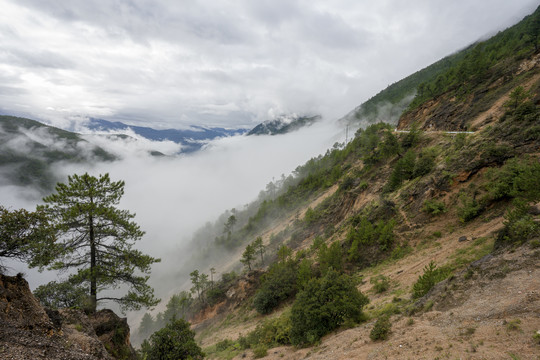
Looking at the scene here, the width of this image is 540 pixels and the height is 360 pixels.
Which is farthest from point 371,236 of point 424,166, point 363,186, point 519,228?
point 519,228

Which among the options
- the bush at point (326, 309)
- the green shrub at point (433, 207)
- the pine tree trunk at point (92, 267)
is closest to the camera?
the pine tree trunk at point (92, 267)

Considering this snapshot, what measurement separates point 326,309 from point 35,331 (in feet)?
43.0

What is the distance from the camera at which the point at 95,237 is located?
12.9 meters

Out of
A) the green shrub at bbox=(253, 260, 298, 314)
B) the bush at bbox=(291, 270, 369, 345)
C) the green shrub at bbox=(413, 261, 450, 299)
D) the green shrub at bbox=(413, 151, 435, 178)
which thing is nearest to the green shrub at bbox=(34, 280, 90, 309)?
the bush at bbox=(291, 270, 369, 345)

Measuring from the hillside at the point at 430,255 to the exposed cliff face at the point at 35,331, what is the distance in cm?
1019

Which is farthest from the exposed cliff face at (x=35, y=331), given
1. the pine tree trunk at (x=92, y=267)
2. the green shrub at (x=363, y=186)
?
the green shrub at (x=363, y=186)

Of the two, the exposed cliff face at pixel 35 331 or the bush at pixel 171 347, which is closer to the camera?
the exposed cliff face at pixel 35 331

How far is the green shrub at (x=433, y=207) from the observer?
23986 millimetres

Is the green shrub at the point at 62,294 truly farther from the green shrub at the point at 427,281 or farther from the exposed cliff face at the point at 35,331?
the green shrub at the point at 427,281

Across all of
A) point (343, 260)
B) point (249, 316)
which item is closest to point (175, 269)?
point (249, 316)

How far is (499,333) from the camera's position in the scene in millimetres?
7320

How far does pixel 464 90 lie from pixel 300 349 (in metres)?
58.9

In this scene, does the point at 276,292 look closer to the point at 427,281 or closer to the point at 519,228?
the point at 427,281

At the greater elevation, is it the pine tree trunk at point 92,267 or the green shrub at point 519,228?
the pine tree trunk at point 92,267
